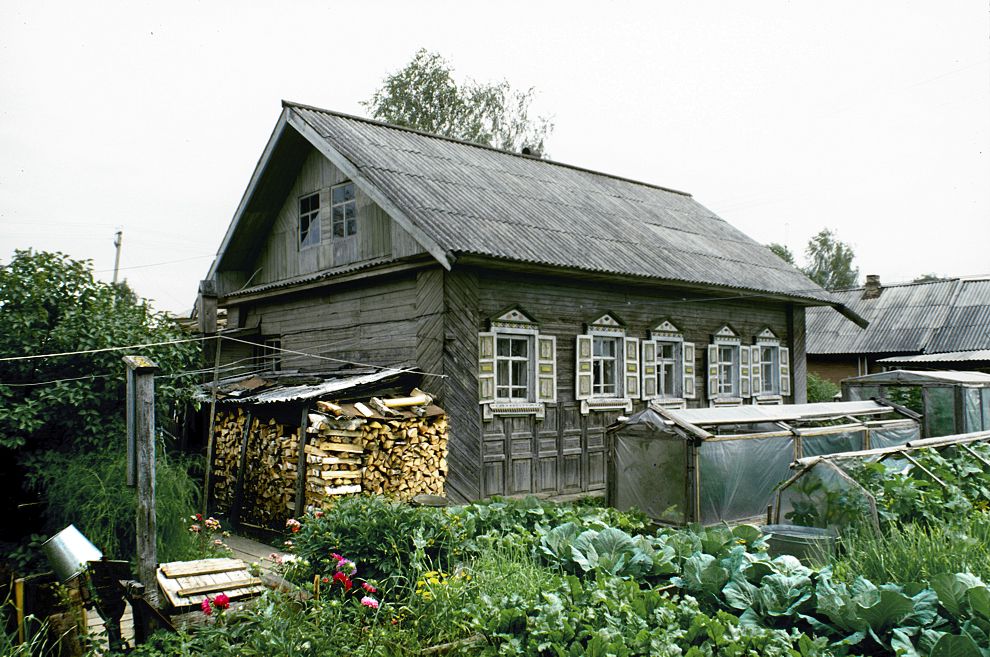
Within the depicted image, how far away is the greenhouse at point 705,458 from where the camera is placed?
9977mm

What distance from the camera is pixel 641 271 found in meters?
13.7

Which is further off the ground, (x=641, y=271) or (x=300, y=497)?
(x=641, y=271)

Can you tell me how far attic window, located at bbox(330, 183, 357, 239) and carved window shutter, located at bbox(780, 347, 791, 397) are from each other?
1000 cm

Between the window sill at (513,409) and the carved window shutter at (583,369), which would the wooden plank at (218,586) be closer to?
the window sill at (513,409)

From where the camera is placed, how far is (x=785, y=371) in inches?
709

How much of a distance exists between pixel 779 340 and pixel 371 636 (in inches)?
592

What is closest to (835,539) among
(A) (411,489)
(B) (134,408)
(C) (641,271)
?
(A) (411,489)

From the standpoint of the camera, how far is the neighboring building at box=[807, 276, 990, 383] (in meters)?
27.3

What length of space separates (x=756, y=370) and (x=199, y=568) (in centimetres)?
1322

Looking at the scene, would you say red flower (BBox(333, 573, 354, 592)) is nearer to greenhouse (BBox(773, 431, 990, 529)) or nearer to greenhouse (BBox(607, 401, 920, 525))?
greenhouse (BBox(773, 431, 990, 529))

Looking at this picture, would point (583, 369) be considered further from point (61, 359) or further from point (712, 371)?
point (61, 359)

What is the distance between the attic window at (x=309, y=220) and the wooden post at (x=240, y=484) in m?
Answer: 3.87

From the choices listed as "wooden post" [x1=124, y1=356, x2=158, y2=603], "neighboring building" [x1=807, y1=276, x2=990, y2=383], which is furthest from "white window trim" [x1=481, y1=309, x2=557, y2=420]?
"neighboring building" [x1=807, y1=276, x2=990, y2=383]

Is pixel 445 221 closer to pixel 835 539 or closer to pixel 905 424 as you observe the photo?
pixel 835 539
